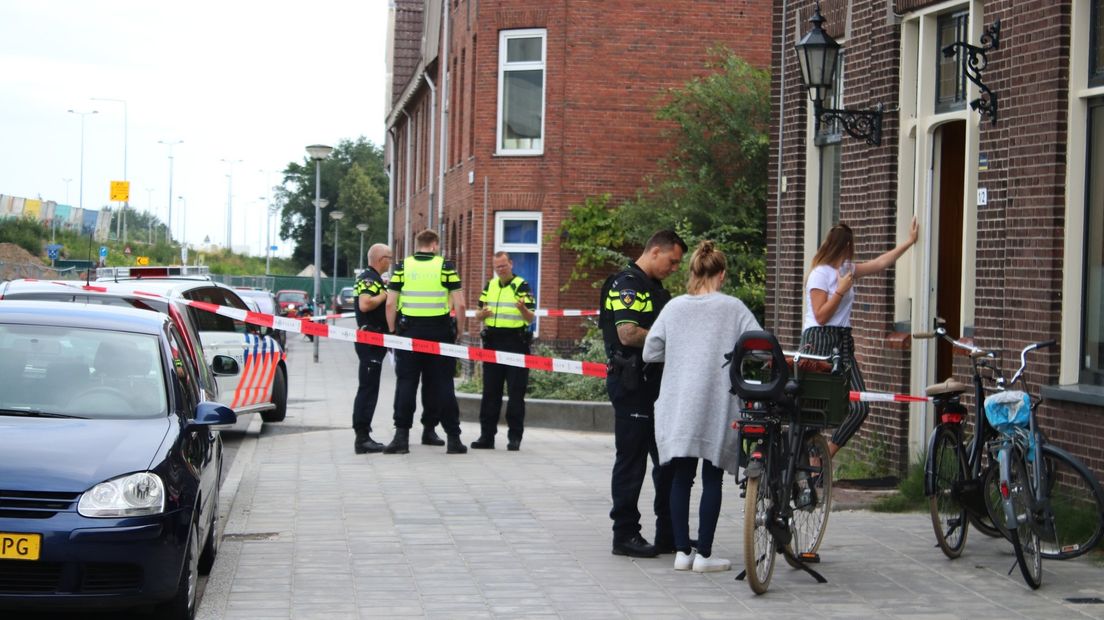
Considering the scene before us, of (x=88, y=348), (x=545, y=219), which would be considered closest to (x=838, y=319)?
(x=88, y=348)

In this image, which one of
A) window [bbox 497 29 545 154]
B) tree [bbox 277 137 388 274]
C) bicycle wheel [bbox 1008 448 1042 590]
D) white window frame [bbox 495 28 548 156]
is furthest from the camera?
tree [bbox 277 137 388 274]

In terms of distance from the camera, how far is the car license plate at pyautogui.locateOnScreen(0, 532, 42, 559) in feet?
20.7

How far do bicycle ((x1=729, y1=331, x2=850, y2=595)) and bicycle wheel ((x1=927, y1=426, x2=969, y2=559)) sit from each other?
620 mm

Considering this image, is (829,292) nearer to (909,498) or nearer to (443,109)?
(909,498)

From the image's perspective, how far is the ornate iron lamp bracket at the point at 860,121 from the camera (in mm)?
12570

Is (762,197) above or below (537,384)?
above

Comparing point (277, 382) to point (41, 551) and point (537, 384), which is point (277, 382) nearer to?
point (537, 384)

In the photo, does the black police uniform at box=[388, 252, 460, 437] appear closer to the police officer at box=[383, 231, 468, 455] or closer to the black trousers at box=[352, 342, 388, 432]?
the police officer at box=[383, 231, 468, 455]

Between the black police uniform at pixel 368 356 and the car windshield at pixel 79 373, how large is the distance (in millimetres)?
6306

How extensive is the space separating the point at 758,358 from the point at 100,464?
318cm

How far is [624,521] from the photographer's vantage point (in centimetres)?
884

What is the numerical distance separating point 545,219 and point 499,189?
120cm

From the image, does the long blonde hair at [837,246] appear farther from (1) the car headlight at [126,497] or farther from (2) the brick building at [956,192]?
(1) the car headlight at [126,497]

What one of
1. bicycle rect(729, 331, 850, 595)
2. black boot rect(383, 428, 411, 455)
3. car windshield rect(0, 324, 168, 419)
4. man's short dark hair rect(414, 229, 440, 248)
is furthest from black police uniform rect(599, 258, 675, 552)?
black boot rect(383, 428, 411, 455)
